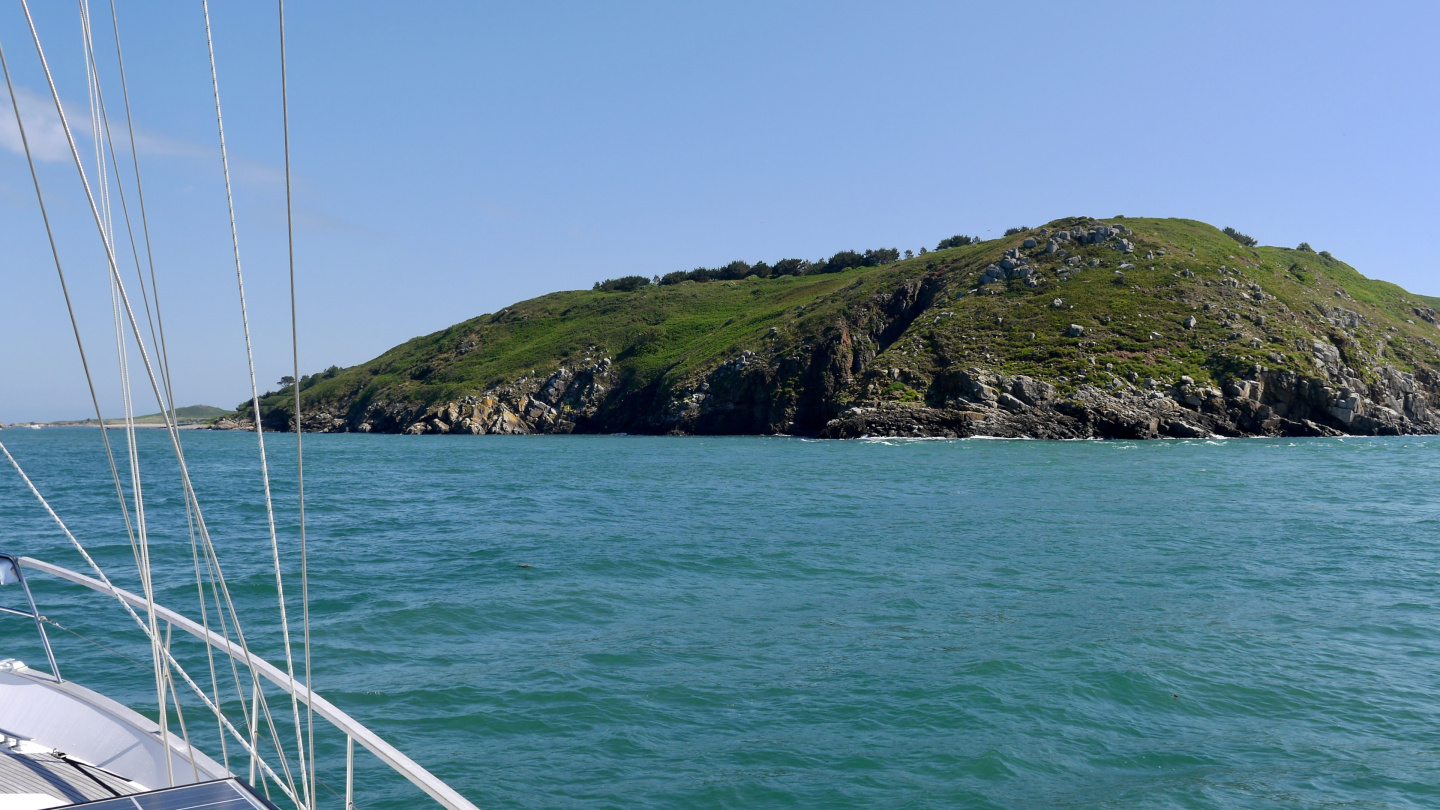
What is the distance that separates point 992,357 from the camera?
74250 mm

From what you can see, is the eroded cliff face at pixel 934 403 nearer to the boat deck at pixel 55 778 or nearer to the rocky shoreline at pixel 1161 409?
the rocky shoreline at pixel 1161 409

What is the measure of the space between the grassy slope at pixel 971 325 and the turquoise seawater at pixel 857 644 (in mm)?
47777

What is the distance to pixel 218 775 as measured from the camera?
4668mm

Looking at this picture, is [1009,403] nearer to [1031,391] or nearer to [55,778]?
[1031,391]

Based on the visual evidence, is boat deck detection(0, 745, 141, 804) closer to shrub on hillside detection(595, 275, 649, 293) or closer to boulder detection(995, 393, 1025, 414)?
boulder detection(995, 393, 1025, 414)

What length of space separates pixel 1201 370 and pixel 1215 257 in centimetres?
2788

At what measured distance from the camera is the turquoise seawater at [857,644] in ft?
26.8

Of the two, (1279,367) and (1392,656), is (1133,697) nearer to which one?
(1392,656)

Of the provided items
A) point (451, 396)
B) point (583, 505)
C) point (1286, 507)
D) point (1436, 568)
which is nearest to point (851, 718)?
point (1436, 568)

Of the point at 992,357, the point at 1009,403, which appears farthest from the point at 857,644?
the point at 992,357

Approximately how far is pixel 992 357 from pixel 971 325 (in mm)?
7639

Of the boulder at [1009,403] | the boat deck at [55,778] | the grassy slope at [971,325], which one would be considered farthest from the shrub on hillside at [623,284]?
the boat deck at [55,778]

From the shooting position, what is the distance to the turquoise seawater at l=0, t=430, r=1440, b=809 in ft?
26.8

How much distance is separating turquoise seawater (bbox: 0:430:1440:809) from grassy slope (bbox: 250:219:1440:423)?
47777 mm
